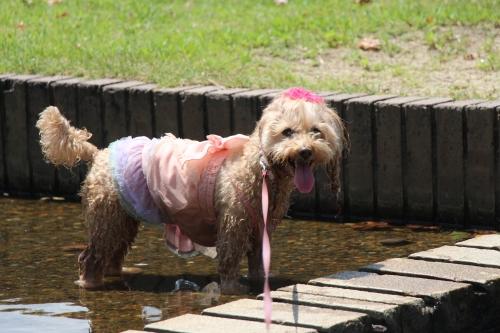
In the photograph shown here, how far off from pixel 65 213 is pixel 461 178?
2.98 m

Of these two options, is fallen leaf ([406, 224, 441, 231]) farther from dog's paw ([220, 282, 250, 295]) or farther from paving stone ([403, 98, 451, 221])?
dog's paw ([220, 282, 250, 295])

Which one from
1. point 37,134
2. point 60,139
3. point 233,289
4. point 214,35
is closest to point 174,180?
point 233,289

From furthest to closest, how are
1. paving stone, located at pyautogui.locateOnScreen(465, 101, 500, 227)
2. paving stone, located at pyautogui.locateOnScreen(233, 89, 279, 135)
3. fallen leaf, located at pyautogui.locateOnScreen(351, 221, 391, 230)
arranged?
paving stone, located at pyautogui.locateOnScreen(233, 89, 279, 135) < fallen leaf, located at pyautogui.locateOnScreen(351, 221, 391, 230) < paving stone, located at pyautogui.locateOnScreen(465, 101, 500, 227)

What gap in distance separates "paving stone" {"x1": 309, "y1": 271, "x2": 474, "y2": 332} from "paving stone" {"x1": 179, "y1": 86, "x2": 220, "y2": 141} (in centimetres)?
287

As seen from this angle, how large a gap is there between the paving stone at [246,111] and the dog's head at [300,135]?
2013mm

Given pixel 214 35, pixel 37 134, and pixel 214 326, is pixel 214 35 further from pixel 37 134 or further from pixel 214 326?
pixel 214 326

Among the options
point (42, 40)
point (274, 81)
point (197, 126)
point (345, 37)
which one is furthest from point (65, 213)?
point (345, 37)

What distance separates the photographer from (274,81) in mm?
7215

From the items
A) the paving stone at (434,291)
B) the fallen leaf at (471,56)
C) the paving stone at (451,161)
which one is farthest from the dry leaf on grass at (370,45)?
the paving stone at (434,291)

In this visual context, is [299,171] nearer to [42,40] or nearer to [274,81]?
[274,81]

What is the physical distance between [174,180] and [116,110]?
2.39m

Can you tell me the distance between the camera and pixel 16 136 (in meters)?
→ 7.59

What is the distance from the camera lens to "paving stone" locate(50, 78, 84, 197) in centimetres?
731

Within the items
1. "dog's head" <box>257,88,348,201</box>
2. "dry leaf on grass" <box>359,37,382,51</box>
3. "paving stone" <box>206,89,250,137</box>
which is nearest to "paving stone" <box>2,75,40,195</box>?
"paving stone" <box>206,89,250,137</box>
